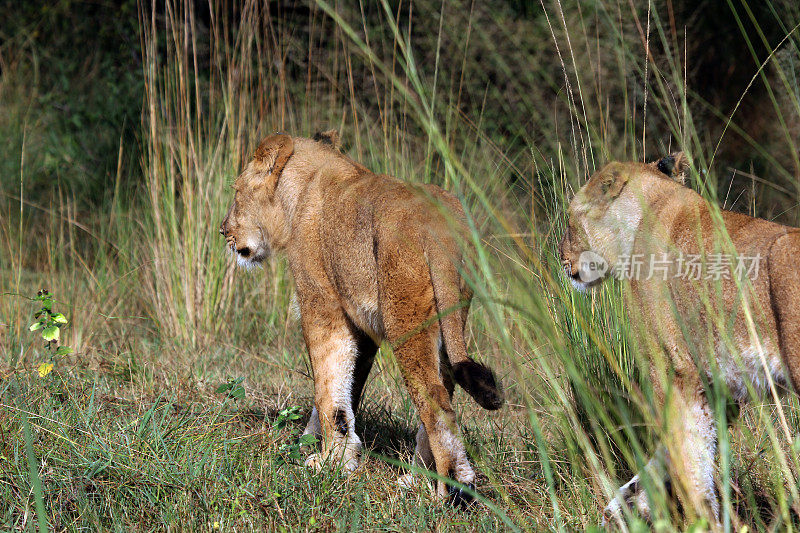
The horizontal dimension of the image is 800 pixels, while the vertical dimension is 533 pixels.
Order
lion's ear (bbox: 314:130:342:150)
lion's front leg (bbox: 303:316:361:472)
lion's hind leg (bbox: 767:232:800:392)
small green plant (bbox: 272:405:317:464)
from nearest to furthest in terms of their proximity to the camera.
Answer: lion's hind leg (bbox: 767:232:800:392) < small green plant (bbox: 272:405:317:464) < lion's front leg (bbox: 303:316:361:472) < lion's ear (bbox: 314:130:342:150)

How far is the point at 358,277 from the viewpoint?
3.60 meters

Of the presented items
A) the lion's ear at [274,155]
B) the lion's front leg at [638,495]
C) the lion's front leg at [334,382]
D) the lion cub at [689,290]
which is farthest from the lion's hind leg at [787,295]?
the lion's ear at [274,155]

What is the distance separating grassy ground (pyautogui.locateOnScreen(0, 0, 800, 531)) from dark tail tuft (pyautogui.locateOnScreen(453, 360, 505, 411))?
0.21 metres

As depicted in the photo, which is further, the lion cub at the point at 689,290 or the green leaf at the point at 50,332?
the green leaf at the point at 50,332

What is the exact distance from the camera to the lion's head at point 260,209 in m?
4.19

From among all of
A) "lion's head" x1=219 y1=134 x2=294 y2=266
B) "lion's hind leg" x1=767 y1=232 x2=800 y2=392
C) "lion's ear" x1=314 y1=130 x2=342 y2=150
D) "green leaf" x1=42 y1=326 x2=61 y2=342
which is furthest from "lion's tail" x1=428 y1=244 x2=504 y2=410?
"green leaf" x1=42 y1=326 x2=61 y2=342

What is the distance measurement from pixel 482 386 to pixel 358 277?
2.76 feet

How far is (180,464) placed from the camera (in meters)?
3.36

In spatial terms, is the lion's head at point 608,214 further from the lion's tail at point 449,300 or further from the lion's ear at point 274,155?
the lion's ear at point 274,155

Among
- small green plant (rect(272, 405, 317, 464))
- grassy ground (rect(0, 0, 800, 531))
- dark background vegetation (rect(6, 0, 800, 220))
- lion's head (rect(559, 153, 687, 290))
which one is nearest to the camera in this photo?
grassy ground (rect(0, 0, 800, 531))

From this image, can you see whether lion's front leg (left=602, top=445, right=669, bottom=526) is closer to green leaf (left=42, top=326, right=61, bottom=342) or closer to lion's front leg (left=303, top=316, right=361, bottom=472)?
lion's front leg (left=303, top=316, right=361, bottom=472)

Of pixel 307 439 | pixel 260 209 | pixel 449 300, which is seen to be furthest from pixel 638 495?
pixel 260 209

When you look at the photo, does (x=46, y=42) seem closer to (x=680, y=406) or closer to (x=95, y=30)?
(x=95, y=30)

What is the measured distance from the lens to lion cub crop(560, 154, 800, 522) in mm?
2586
